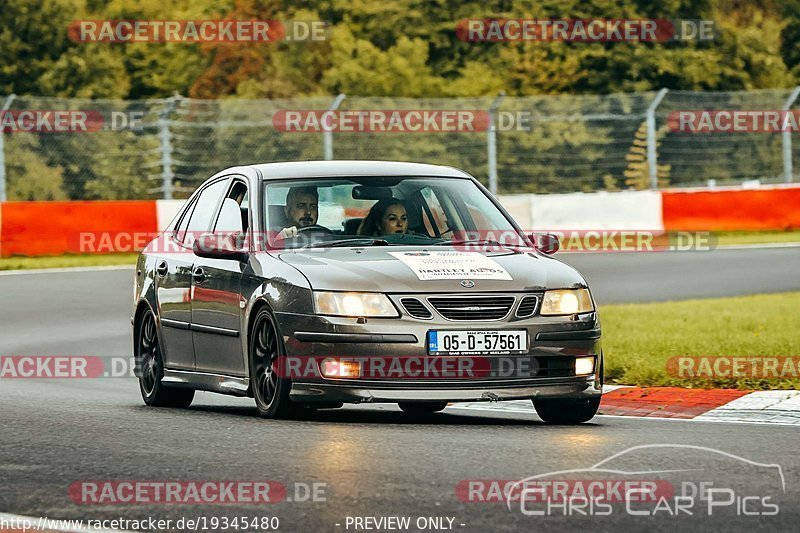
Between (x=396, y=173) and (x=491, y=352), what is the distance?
6.22 ft

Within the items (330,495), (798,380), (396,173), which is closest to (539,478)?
(330,495)

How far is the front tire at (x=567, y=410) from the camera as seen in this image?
10086 millimetres

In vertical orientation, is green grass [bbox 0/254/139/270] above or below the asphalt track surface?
above

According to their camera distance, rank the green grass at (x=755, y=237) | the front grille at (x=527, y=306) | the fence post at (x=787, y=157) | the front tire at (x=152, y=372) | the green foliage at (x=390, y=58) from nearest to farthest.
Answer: the front grille at (x=527, y=306)
the front tire at (x=152, y=372)
the green grass at (x=755, y=237)
the fence post at (x=787, y=157)
the green foliage at (x=390, y=58)

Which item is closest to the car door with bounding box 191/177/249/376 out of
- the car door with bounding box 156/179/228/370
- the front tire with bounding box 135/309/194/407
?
the car door with bounding box 156/179/228/370

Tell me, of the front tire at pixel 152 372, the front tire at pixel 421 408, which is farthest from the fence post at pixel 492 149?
the front tire at pixel 421 408

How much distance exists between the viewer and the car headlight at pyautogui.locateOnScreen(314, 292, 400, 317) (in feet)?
30.8

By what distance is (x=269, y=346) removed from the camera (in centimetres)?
984

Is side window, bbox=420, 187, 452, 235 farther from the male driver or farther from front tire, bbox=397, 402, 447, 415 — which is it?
front tire, bbox=397, 402, 447, 415

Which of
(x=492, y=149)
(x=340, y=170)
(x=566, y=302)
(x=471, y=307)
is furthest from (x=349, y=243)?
(x=492, y=149)

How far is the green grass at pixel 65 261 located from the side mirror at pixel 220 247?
15.1m

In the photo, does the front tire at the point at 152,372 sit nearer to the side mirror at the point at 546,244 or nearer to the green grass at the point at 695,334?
the side mirror at the point at 546,244

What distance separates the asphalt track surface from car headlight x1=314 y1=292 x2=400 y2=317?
641 millimetres

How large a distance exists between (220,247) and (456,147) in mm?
24976
